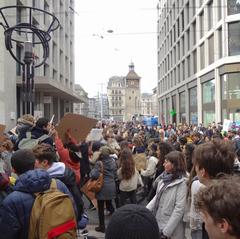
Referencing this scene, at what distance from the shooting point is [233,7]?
3247 centimetres

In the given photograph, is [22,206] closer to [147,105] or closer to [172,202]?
[172,202]

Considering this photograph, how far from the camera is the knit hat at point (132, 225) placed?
6.69ft

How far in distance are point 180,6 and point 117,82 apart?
109m

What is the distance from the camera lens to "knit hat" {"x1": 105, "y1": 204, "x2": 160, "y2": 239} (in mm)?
2039

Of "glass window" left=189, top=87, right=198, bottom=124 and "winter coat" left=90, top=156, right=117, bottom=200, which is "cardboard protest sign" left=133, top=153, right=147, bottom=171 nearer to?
"winter coat" left=90, top=156, right=117, bottom=200

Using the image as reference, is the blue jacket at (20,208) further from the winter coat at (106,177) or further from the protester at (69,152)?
the winter coat at (106,177)

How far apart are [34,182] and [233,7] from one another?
3201cm

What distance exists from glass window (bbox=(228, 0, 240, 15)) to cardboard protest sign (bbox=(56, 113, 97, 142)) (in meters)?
28.5

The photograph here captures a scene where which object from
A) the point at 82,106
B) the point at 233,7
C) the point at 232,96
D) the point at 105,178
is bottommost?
the point at 105,178

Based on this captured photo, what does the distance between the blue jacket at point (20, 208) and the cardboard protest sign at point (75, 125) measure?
9.95 feet

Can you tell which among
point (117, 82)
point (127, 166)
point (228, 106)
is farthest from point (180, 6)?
point (117, 82)

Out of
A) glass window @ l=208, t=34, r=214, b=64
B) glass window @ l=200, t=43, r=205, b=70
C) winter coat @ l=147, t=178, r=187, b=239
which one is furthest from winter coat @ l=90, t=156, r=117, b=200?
glass window @ l=200, t=43, r=205, b=70

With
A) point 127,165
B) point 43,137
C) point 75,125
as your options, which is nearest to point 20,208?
point 43,137

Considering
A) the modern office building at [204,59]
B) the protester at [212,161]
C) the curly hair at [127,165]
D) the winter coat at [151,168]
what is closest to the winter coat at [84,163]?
the winter coat at [151,168]
